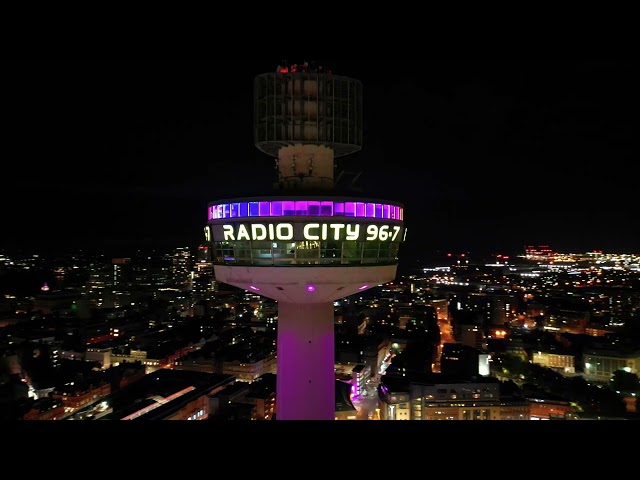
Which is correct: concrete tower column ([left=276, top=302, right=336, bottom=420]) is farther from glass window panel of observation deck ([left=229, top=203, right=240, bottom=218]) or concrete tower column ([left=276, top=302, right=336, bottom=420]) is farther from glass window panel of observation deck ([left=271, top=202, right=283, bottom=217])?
glass window panel of observation deck ([left=229, top=203, right=240, bottom=218])

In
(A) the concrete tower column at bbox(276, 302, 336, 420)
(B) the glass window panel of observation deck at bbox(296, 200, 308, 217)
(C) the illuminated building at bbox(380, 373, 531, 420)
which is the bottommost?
(C) the illuminated building at bbox(380, 373, 531, 420)

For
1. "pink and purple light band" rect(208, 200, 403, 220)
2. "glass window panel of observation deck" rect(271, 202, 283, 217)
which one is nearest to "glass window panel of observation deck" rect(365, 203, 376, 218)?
"pink and purple light band" rect(208, 200, 403, 220)

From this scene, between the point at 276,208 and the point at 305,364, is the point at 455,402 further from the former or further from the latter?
the point at 276,208

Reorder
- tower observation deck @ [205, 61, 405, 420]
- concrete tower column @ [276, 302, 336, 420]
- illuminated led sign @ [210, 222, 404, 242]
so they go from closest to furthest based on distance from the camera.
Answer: illuminated led sign @ [210, 222, 404, 242] < tower observation deck @ [205, 61, 405, 420] < concrete tower column @ [276, 302, 336, 420]

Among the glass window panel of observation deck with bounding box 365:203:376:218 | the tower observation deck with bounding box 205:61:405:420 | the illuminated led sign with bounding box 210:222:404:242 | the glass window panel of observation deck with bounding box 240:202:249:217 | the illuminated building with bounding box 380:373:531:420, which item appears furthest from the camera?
the illuminated building with bounding box 380:373:531:420

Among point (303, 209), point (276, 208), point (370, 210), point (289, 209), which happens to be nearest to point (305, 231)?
point (303, 209)
